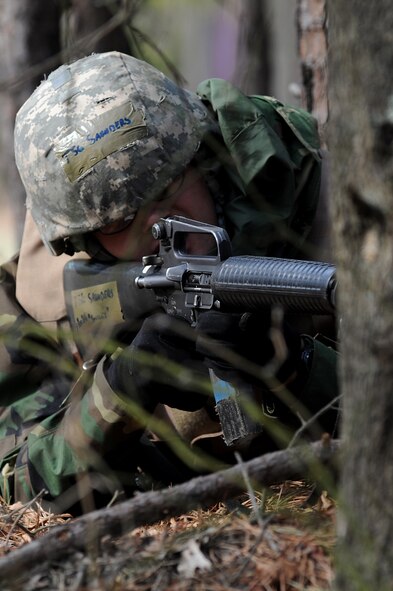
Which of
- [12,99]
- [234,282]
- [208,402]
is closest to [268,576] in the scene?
[234,282]

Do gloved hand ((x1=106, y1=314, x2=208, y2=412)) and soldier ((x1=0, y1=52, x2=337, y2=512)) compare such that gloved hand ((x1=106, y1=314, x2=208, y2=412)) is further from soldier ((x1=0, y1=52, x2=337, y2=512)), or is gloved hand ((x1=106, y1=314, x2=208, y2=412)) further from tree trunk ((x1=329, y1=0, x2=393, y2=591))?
tree trunk ((x1=329, y1=0, x2=393, y2=591))

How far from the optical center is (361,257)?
1261 mm

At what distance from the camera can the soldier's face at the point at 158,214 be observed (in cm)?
281

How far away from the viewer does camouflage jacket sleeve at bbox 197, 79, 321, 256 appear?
286cm

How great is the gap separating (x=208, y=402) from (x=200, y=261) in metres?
0.67

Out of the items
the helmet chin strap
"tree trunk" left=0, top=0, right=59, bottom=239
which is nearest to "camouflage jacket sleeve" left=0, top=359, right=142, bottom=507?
the helmet chin strap

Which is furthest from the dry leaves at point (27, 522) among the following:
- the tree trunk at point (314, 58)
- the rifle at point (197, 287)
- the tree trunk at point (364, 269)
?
the tree trunk at point (314, 58)

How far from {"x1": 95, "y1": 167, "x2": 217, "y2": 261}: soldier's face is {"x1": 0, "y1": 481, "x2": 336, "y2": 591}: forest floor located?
129 centimetres

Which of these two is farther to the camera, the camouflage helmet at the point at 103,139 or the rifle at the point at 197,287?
the camouflage helmet at the point at 103,139

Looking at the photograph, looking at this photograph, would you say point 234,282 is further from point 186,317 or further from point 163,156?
point 163,156

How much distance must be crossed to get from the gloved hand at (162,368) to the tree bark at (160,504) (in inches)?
34.0

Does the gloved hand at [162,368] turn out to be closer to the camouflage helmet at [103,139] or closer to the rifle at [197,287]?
the rifle at [197,287]

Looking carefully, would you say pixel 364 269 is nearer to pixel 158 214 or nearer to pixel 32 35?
pixel 158 214

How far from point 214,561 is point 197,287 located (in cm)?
99
